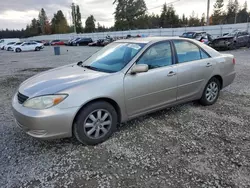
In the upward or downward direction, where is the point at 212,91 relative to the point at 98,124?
upward

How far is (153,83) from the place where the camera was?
333 centimetres

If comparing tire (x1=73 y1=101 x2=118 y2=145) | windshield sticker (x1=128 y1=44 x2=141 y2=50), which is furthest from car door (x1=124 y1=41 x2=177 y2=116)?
tire (x1=73 y1=101 x2=118 y2=145)

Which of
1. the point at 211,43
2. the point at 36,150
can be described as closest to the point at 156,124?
the point at 36,150

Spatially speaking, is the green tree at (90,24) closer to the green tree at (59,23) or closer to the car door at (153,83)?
the green tree at (59,23)

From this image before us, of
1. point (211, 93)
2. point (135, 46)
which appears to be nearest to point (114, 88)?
point (135, 46)

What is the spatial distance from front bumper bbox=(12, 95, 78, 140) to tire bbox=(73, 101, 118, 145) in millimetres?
128

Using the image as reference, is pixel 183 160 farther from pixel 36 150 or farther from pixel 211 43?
pixel 211 43

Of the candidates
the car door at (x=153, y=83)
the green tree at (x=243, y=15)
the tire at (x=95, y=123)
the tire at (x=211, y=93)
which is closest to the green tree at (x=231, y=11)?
the green tree at (x=243, y=15)

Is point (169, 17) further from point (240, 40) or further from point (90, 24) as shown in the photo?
point (240, 40)

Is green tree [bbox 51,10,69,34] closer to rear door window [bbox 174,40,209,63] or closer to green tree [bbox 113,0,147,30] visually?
green tree [bbox 113,0,147,30]

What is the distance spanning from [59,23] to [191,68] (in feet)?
277

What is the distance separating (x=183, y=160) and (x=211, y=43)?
15.4 meters

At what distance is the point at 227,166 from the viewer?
2500 mm

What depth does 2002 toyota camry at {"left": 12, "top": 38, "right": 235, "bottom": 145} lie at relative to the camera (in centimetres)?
265
